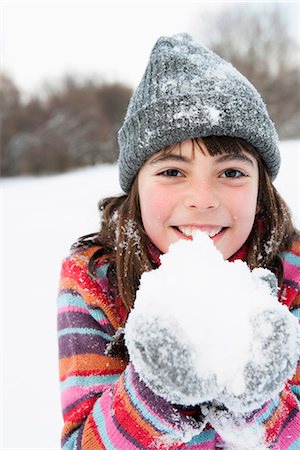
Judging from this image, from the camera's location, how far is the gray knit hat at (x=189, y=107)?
1.33m

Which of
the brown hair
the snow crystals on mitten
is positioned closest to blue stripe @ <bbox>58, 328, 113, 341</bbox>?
the brown hair

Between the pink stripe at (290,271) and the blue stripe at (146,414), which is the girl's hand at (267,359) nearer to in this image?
the blue stripe at (146,414)

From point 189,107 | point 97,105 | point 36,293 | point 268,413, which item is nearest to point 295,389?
point 268,413

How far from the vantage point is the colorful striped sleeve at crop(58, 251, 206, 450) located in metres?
1.03

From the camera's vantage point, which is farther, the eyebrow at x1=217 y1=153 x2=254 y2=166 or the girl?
the eyebrow at x1=217 y1=153 x2=254 y2=166

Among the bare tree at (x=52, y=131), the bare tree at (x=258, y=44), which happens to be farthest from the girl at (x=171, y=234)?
the bare tree at (x=258, y=44)

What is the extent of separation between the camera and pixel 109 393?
1.15 meters

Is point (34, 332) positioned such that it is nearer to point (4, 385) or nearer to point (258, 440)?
point (4, 385)

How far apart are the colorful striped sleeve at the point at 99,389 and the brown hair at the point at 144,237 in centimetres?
7

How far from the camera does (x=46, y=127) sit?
17.0 m

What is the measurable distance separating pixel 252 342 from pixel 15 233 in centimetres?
455

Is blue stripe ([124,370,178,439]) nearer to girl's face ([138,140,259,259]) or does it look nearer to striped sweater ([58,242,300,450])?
striped sweater ([58,242,300,450])

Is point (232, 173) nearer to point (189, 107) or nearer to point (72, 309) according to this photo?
point (189, 107)

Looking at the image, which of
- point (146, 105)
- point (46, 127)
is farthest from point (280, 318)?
point (46, 127)
